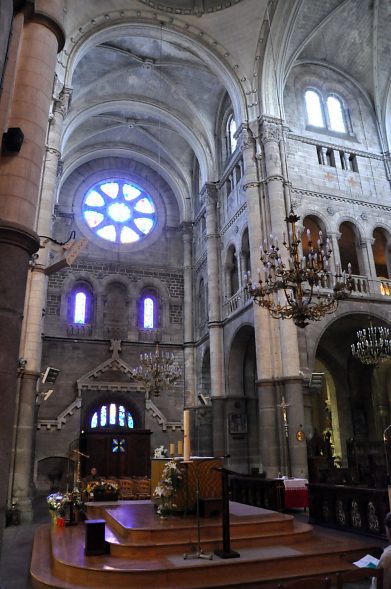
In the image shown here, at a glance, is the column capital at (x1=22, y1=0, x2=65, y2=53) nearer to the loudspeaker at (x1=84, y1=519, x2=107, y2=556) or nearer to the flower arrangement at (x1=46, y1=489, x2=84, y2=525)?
the loudspeaker at (x1=84, y1=519, x2=107, y2=556)

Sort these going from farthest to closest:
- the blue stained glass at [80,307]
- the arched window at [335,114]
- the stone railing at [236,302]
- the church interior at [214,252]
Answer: the blue stained glass at [80,307] → the arched window at [335,114] → the stone railing at [236,302] → the church interior at [214,252]

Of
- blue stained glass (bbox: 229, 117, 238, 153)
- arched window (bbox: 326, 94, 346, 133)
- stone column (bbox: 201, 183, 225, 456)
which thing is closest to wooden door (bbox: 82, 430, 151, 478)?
stone column (bbox: 201, 183, 225, 456)

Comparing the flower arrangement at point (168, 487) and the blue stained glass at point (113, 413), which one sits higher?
the blue stained glass at point (113, 413)

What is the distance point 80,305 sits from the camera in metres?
22.4

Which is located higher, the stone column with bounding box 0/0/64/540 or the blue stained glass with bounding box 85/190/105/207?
the blue stained glass with bounding box 85/190/105/207

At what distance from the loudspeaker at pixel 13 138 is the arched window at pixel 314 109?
15884 millimetres

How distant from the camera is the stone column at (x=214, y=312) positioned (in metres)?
18.0

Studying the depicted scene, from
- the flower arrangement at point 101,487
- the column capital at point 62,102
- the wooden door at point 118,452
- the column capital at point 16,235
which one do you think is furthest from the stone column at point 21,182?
the wooden door at point 118,452

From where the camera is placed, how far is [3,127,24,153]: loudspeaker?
573 cm

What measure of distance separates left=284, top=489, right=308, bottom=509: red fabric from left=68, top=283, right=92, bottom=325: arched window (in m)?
13.2

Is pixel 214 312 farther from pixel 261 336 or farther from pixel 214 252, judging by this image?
pixel 261 336

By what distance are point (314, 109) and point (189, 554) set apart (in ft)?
59.7

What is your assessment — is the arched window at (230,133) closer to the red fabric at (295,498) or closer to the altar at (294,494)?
the altar at (294,494)

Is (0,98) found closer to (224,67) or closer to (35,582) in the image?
(35,582)
